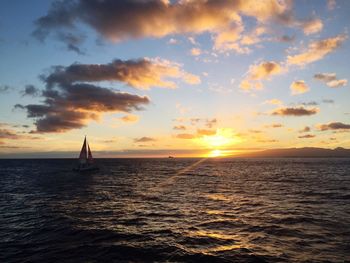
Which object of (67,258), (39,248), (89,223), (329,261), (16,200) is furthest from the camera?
(16,200)

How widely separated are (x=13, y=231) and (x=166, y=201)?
860 inches

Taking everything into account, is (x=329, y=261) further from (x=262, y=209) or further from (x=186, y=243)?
(x=262, y=209)

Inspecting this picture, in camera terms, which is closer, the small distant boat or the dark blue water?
the dark blue water

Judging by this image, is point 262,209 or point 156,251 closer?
point 156,251

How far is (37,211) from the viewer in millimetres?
38406

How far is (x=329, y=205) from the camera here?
3944 cm

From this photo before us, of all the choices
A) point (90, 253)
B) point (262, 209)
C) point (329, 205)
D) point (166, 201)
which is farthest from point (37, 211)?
point (329, 205)

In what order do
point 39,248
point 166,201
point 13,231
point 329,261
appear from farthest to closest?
point 166,201
point 13,231
point 39,248
point 329,261

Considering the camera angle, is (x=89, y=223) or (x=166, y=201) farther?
(x=166, y=201)

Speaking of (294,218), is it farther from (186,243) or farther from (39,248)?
(39,248)

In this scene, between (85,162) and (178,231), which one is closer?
(178,231)

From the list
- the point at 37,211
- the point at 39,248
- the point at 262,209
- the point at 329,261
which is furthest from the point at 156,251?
the point at 37,211

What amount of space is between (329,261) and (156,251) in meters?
11.4

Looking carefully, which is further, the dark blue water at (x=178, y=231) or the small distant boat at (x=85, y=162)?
the small distant boat at (x=85, y=162)
